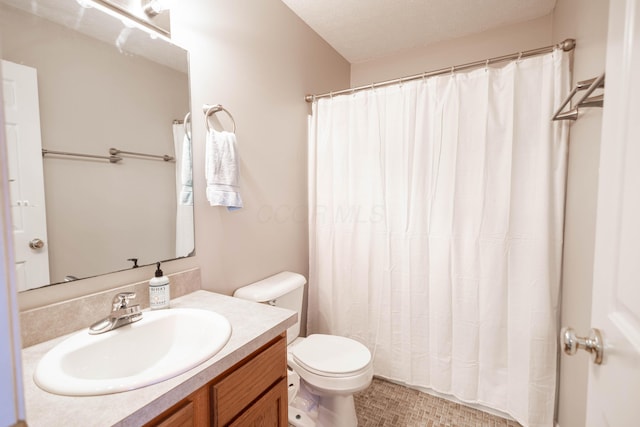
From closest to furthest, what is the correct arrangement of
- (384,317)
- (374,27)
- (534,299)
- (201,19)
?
(201,19), (534,299), (384,317), (374,27)

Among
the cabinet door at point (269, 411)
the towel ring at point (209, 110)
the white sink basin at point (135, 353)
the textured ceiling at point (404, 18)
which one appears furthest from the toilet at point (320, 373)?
the textured ceiling at point (404, 18)

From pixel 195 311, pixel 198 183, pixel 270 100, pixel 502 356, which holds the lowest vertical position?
pixel 502 356

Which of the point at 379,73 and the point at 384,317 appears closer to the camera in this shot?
the point at 384,317

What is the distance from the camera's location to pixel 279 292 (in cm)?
158

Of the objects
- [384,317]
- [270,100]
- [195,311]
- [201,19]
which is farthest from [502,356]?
[201,19]

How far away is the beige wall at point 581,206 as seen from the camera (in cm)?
103

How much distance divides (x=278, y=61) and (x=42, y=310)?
5.46 feet

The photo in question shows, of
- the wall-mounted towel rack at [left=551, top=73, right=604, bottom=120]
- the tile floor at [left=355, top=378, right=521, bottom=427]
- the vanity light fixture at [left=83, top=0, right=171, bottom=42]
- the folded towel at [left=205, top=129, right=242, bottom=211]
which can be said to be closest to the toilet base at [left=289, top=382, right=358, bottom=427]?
the tile floor at [left=355, top=378, right=521, bottom=427]

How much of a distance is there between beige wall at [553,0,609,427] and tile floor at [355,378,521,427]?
1.31 ft

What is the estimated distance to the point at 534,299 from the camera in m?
1.47

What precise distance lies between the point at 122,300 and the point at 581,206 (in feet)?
5.80

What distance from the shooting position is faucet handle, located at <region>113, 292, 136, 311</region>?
961mm

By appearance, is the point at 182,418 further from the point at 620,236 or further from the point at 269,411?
the point at 620,236

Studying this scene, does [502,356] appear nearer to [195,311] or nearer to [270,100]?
[195,311]
